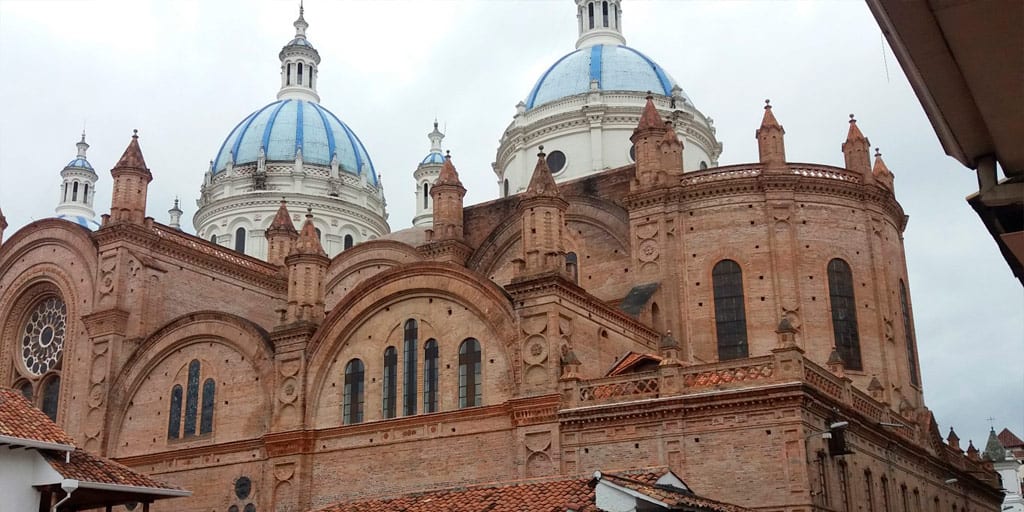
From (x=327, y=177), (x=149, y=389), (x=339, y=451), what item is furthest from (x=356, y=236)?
(x=339, y=451)

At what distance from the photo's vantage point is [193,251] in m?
45.7

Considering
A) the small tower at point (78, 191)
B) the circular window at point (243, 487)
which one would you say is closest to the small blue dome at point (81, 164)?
the small tower at point (78, 191)

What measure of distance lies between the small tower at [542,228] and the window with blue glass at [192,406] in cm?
1338

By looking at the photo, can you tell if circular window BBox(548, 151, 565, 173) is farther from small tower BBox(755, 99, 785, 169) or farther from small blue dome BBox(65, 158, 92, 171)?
small blue dome BBox(65, 158, 92, 171)

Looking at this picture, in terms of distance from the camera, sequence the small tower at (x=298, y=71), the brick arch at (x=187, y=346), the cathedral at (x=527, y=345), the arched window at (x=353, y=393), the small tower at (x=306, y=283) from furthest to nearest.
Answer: the small tower at (x=298, y=71) < the brick arch at (x=187, y=346) < the small tower at (x=306, y=283) < the arched window at (x=353, y=393) < the cathedral at (x=527, y=345)

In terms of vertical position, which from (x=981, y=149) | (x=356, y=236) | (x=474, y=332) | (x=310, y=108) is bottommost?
(x=981, y=149)

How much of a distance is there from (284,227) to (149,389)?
11852 millimetres

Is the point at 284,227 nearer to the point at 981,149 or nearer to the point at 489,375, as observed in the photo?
the point at 489,375

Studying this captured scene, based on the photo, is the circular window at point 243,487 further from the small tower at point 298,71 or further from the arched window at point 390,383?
the small tower at point 298,71

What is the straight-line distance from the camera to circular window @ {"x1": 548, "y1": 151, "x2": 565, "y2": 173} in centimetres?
5294

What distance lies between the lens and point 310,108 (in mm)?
69750

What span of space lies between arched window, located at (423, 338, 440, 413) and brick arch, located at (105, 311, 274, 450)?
612 centimetres

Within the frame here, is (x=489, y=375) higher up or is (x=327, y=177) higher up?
(x=327, y=177)

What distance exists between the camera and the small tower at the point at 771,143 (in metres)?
39.3
